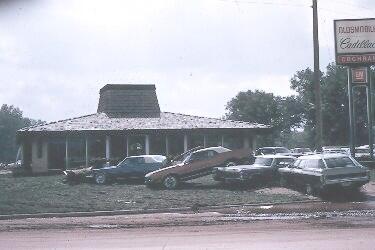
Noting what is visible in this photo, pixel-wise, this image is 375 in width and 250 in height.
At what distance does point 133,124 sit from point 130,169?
10.1 m

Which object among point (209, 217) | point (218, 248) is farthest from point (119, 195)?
point (218, 248)

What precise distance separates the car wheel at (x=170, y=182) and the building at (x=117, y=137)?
1067 centimetres

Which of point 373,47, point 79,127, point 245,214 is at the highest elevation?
point 373,47

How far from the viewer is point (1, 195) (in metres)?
18.5

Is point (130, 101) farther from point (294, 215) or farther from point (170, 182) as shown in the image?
point (294, 215)


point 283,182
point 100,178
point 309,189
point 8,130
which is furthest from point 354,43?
point 8,130

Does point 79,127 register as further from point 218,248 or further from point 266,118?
point 266,118

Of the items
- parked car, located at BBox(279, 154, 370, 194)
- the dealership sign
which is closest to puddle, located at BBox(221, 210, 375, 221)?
parked car, located at BBox(279, 154, 370, 194)

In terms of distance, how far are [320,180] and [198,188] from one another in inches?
222

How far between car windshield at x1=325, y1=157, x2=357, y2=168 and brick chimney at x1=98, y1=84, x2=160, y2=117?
21198 mm

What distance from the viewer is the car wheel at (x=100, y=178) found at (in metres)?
23.8

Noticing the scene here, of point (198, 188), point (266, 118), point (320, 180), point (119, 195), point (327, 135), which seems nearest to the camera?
point (320, 180)

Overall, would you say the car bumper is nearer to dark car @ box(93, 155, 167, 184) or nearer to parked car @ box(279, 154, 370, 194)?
parked car @ box(279, 154, 370, 194)

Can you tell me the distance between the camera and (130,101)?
3772 centimetres
